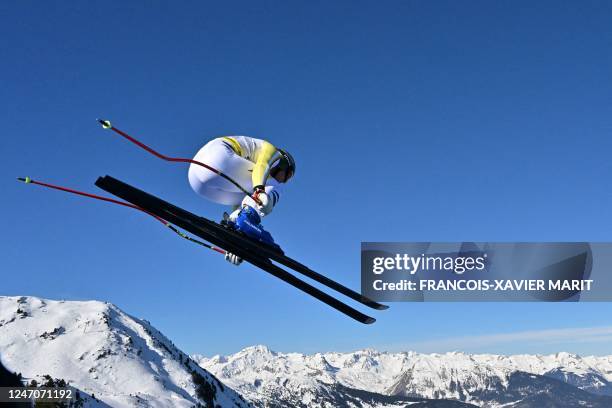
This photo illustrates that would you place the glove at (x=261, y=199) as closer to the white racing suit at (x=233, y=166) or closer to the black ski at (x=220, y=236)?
the white racing suit at (x=233, y=166)

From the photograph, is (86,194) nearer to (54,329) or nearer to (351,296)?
(351,296)

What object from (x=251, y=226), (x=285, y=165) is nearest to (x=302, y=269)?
(x=251, y=226)

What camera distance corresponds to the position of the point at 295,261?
9812 millimetres

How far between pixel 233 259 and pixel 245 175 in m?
1.47

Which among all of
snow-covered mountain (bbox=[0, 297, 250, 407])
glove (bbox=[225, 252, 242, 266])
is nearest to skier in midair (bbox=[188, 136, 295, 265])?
glove (bbox=[225, 252, 242, 266])

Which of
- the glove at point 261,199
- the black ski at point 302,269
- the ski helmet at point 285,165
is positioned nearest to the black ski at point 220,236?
the black ski at point 302,269

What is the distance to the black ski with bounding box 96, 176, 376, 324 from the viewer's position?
30.2ft

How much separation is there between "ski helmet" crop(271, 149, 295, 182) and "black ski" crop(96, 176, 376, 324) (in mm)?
1394

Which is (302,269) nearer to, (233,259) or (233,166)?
(233,259)

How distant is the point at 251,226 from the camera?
Result: 9789mm

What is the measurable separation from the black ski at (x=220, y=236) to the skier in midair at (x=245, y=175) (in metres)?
0.23

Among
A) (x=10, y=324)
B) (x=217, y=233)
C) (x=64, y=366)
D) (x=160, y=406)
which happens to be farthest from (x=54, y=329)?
(x=217, y=233)

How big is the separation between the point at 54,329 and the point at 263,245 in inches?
8212

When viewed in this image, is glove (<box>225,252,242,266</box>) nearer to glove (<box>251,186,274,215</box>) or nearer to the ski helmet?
glove (<box>251,186,274,215</box>)
